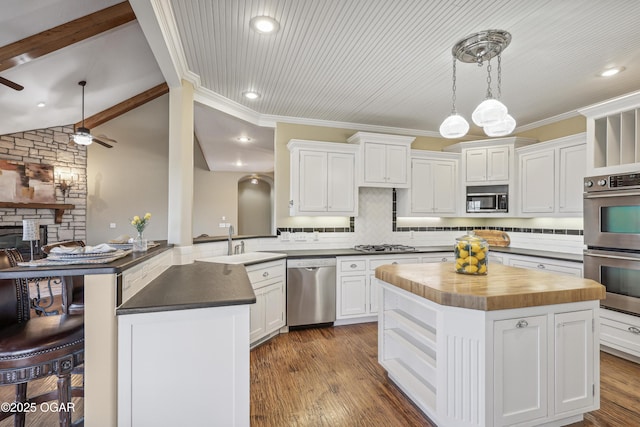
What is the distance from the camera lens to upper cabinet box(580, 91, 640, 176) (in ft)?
9.12

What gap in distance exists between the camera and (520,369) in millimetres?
1725

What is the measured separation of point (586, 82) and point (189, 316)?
13.8ft

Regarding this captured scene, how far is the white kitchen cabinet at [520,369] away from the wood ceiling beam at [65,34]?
409 cm

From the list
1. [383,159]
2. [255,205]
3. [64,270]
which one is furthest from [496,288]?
[255,205]

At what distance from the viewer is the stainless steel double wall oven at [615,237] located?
2713 millimetres

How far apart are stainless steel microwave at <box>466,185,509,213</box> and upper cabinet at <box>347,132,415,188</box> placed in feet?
3.59

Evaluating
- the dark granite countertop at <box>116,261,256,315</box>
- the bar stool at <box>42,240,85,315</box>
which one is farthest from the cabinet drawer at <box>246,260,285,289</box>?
the bar stool at <box>42,240,85,315</box>

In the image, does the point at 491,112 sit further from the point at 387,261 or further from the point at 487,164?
the point at 487,164

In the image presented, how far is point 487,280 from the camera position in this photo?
201cm

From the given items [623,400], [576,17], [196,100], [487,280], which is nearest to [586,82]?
[576,17]

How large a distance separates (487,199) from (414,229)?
1125mm

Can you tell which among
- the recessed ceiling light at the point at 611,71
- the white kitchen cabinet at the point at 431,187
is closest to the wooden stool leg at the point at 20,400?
the white kitchen cabinet at the point at 431,187

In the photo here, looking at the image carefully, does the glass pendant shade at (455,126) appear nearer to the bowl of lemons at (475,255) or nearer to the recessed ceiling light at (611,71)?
the bowl of lemons at (475,255)

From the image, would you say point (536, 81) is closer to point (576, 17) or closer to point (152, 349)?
point (576, 17)
